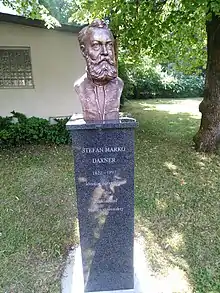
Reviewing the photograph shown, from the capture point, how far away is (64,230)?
333cm

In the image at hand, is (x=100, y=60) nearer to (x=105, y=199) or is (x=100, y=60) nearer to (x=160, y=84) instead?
(x=105, y=199)

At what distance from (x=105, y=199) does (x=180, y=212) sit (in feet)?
5.71

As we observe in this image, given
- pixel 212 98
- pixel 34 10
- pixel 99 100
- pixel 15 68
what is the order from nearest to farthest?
1. pixel 99 100
2. pixel 34 10
3. pixel 212 98
4. pixel 15 68

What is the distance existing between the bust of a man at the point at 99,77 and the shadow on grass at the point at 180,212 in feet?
5.45

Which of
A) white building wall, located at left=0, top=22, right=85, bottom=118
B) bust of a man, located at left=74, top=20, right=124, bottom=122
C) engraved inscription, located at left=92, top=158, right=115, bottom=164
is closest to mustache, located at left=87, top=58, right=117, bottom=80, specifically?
bust of a man, located at left=74, top=20, right=124, bottom=122

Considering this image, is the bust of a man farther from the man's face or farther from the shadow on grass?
the shadow on grass

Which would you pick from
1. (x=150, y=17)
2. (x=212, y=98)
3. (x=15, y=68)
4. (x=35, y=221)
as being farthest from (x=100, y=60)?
(x=15, y=68)

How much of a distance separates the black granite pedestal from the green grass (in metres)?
0.49

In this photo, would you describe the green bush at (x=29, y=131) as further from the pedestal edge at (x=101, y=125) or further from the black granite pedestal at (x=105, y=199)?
the pedestal edge at (x=101, y=125)

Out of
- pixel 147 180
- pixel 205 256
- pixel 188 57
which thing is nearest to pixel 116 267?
pixel 205 256

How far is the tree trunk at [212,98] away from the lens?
17.5 feet

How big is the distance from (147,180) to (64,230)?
182 centimetres

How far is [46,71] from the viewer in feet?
22.5

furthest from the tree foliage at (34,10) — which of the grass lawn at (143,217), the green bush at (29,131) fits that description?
the grass lawn at (143,217)
